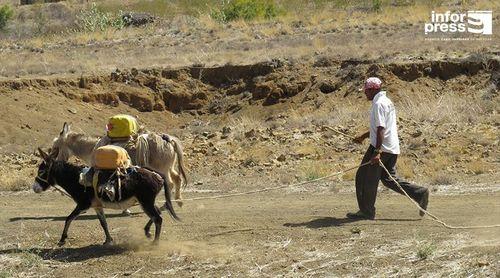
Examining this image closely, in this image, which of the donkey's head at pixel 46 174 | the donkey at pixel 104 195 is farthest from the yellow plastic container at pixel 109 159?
the donkey's head at pixel 46 174

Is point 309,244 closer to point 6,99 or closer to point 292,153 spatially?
point 292,153

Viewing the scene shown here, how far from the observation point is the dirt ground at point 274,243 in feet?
32.4

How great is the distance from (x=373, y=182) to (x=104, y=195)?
12.1ft

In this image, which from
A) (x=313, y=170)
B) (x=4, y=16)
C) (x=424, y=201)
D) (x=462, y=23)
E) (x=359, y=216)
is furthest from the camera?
(x=4, y=16)

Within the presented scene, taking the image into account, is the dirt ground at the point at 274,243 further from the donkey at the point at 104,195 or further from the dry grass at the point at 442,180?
the dry grass at the point at 442,180

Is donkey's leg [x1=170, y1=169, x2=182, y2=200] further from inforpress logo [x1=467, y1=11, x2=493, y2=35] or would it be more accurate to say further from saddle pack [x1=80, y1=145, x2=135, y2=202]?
inforpress logo [x1=467, y1=11, x2=493, y2=35]

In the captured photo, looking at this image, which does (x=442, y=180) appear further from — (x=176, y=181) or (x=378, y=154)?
(x=176, y=181)

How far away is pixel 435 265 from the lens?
376 inches

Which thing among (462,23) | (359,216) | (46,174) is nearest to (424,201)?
A: (359,216)

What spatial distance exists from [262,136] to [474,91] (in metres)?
8.76

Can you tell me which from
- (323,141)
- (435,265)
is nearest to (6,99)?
(323,141)

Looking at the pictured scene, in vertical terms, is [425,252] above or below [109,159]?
below

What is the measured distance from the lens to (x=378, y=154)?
11250mm

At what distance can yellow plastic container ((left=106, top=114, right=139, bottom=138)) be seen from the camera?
11.8m
